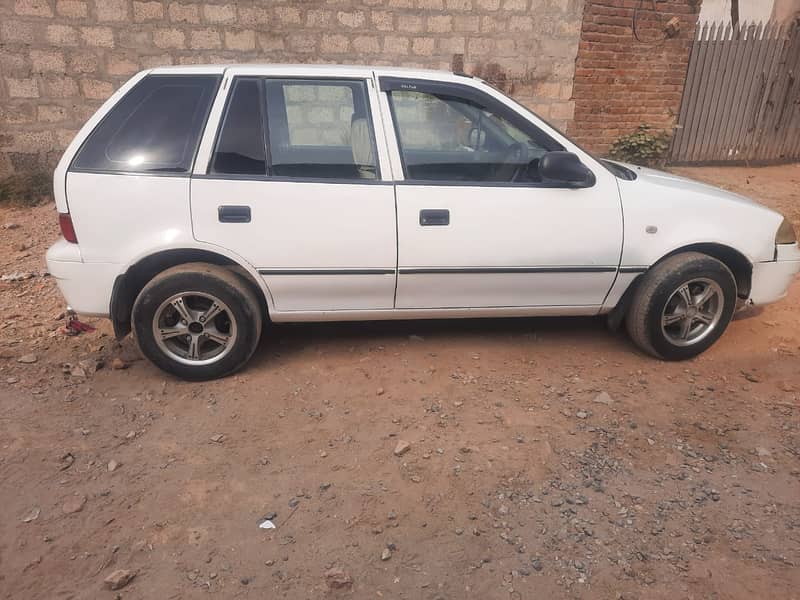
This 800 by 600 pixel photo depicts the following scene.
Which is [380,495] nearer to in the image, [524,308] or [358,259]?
[358,259]

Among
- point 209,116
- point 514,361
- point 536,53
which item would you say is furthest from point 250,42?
point 514,361

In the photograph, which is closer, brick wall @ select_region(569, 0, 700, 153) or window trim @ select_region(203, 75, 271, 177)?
window trim @ select_region(203, 75, 271, 177)

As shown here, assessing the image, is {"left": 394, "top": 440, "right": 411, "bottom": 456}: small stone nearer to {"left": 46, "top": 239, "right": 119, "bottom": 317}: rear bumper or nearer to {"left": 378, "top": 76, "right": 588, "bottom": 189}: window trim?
{"left": 378, "top": 76, "right": 588, "bottom": 189}: window trim

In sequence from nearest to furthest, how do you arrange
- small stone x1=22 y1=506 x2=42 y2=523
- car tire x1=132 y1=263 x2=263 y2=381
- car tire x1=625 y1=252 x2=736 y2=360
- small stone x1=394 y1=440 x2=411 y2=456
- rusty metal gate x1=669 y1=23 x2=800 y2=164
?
1. small stone x1=22 y1=506 x2=42 y2=523
2. small stone x1=394 y1=440 x2=411 y2=456
3. car tire x1=132 y1=263 x2=263 y2=381
4. car tire x1=625 y1=252 x2=736 y2=360
5. rusty metal gate x1=669 y1=23 x2=800 y2=164

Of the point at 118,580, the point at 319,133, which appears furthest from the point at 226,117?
the point at 118,580

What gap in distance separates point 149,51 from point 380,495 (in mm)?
6208

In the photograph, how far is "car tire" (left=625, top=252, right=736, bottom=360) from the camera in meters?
3.65

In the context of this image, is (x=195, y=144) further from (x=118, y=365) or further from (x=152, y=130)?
(x=118, y=365)

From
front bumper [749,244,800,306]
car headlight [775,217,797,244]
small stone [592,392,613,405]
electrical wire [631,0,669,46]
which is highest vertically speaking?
electrical wire [631,0,669,46]

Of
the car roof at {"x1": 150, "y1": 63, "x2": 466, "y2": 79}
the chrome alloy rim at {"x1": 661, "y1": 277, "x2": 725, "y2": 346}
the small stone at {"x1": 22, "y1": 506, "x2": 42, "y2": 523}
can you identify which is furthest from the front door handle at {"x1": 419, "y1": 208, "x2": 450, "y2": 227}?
the small stone at {"x1": 22, "y1": 506, "x2": 42, "y2": 523}

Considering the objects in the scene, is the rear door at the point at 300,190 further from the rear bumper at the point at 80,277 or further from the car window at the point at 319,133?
the rear bumper at the point at 80,277

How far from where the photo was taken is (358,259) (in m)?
3.45

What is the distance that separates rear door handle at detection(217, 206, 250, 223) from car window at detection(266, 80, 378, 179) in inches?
10.9

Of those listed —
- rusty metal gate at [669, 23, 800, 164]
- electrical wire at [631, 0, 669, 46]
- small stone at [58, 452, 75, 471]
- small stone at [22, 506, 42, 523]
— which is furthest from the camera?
rusty metal gate at [669, 23, 800, 164]
